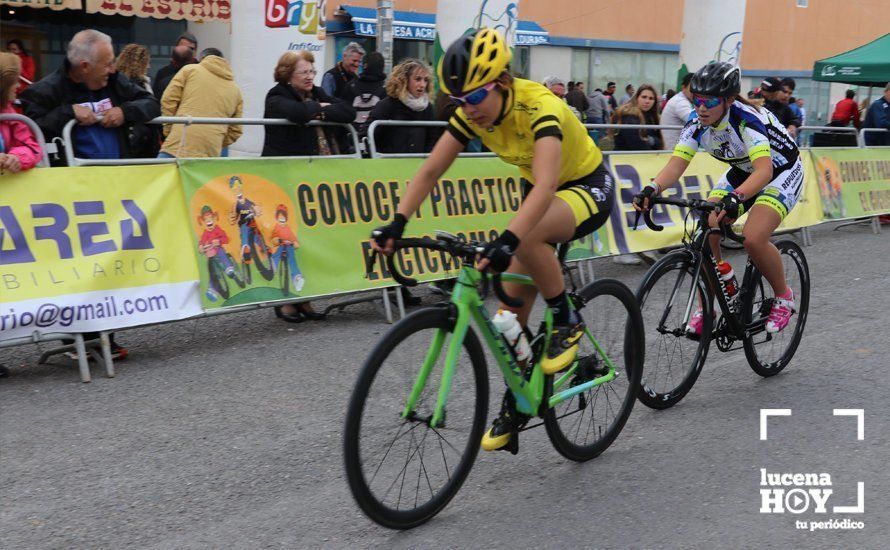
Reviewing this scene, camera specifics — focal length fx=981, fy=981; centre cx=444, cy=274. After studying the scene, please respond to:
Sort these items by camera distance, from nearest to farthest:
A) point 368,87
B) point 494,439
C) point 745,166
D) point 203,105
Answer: point 494,439
point 745,166
point 203,105
point 368,87

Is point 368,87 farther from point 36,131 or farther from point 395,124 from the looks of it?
point 36,131

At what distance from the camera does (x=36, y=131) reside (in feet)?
20.7

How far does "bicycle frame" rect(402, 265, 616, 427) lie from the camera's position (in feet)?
13.3

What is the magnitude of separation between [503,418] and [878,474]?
76.0 inches

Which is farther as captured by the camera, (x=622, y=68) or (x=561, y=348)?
(x=622, y=68)

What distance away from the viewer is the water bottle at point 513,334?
430 cm

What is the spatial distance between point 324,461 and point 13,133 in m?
3.12

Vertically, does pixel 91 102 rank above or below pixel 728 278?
above

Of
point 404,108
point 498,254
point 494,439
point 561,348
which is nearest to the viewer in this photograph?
point 498,254

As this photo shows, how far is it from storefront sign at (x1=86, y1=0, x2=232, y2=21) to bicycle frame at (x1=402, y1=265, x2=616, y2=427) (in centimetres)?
1284

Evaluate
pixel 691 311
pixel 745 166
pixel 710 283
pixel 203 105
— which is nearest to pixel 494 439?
pixel 691 311

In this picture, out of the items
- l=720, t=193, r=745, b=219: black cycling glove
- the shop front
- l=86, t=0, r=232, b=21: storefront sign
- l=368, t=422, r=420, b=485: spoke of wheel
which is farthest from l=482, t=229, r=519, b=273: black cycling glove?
the shop front

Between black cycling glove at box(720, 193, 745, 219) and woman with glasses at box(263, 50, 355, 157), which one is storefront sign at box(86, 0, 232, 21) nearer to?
woman with glasses at box(263, 50, 355, 157)

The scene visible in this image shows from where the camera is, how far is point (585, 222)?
466 centimetres
